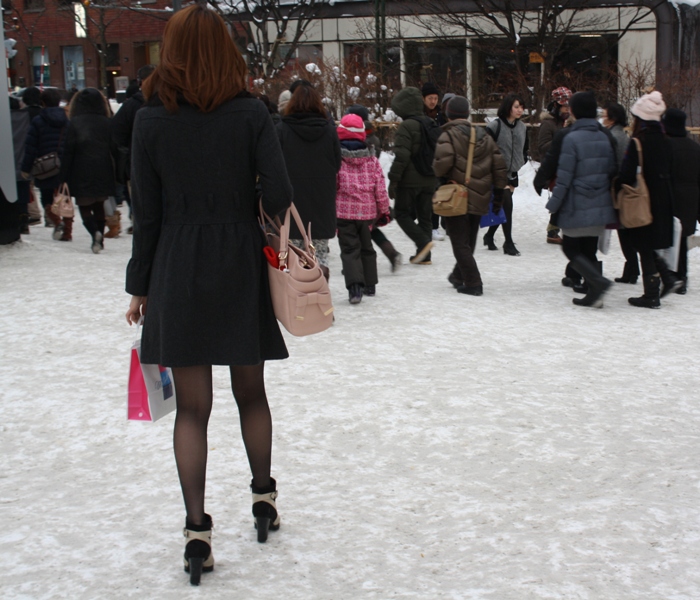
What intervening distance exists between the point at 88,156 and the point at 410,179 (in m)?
3.73

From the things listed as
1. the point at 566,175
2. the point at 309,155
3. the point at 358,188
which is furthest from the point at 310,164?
the point at 566,175

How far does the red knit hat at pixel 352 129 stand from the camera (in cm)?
855

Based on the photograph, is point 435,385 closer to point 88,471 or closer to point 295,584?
point 88,471

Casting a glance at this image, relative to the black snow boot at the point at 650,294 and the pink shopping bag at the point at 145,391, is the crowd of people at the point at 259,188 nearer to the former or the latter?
the black snow boot at the point at 650,294

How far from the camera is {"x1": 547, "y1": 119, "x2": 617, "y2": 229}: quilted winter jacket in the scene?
8453 millimetres

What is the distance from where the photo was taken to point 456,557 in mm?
3672

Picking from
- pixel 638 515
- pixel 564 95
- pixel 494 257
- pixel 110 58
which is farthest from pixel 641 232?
pixel 110 58

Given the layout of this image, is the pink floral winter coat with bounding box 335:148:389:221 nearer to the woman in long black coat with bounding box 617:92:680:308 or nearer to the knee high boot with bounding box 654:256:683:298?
the woman in long black coat with bounding box 617:92:680:308

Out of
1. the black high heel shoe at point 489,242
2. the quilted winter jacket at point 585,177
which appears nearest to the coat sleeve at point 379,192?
the quilted winter jacket at point 585,177

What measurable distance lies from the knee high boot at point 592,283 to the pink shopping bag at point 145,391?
5.54 m

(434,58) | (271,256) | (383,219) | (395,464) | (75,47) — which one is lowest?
(395,464)

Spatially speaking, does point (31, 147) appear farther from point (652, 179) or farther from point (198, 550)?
point (198, 550)

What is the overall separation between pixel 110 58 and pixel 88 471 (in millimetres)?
52522

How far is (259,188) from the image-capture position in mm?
3543
